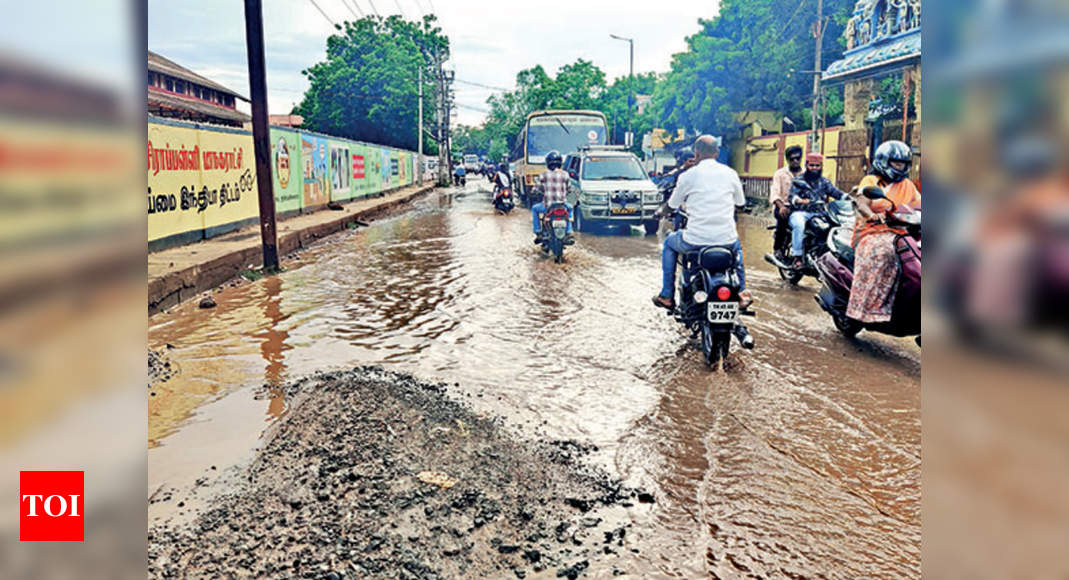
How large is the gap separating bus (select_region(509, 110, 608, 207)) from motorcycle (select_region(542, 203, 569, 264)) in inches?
483

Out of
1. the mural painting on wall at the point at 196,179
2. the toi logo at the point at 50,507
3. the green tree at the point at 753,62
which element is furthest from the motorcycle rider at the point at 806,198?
the green tree at the point at 753,62

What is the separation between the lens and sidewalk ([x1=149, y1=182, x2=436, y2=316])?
7.07 metres

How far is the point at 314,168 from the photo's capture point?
56.9 ft

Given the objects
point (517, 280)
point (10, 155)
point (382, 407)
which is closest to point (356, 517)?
point (382, 407)

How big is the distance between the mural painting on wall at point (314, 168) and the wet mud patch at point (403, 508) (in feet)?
45.3

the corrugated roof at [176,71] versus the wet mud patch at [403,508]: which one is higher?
the corrugated roof at [176,71]

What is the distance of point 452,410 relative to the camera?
3.95 m

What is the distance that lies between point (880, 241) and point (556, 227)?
5.61 meters

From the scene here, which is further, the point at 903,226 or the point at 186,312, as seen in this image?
the point at 186,312

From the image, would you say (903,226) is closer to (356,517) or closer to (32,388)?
(356,517)

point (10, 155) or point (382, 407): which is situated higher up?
point (10, 155)

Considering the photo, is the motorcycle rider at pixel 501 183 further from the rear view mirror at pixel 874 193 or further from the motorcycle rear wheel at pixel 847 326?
the rear view mirror at pixel 874 193

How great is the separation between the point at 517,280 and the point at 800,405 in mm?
4814

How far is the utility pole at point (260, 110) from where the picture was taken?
28.6 feet
